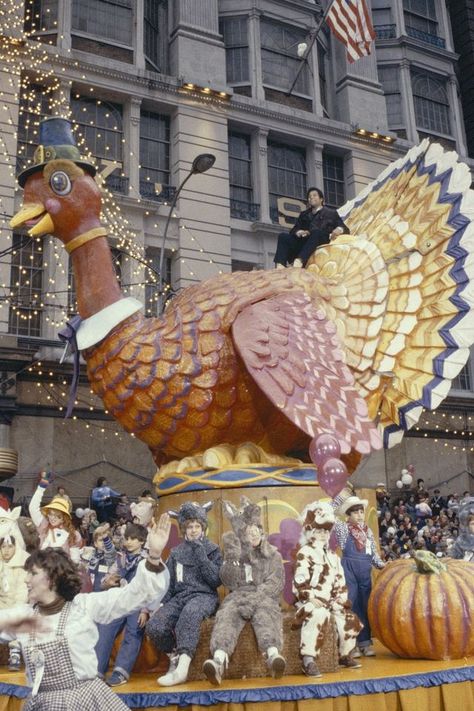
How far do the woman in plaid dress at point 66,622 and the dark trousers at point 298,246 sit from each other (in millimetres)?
4309

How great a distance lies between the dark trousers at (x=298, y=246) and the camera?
7.09 meters

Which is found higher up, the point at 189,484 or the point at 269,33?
the point at 269,33

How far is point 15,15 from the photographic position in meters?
16.9

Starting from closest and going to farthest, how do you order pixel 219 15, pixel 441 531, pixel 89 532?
pixel 89 532 < pixel 441 531 < pixel 219 15

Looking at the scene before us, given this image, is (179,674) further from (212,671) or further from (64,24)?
(64,24)

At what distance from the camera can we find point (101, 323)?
5.52 metres

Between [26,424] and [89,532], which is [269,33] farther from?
[89,532]

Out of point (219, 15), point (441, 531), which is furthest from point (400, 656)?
point (219, 15)

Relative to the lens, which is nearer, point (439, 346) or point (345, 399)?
point (345, 399)

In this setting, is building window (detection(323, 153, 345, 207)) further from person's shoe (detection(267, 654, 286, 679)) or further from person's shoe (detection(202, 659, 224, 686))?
person's shoe (detection(202, 659, 224, 686))

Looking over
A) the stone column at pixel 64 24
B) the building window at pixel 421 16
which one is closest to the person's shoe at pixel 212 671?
the stone column at pixel 64 24

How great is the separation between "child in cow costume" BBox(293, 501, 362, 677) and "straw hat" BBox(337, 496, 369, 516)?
32.9 inches

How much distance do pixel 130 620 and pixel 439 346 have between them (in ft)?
10.3

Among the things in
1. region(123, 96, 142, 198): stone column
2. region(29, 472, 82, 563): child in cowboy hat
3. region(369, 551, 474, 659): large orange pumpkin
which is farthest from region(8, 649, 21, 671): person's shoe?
region(123, 96, 142, 198): stone column
